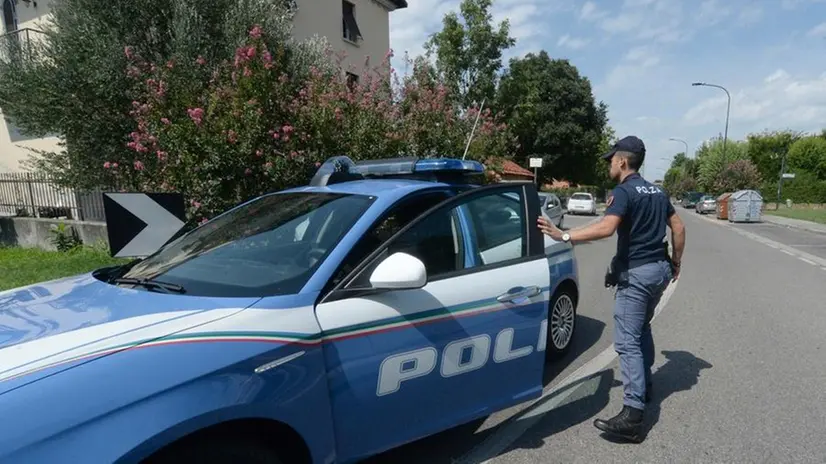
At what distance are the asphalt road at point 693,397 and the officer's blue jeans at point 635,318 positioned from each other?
0.36 meters

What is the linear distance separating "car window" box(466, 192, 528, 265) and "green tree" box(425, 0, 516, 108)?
18.6m

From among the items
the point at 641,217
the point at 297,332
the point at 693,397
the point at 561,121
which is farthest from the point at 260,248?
the point at 561,121

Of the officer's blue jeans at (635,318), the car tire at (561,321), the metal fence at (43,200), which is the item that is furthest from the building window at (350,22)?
the officer's blue jeans at (635,318)

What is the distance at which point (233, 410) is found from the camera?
1.88 metres

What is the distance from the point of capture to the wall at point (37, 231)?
10453mm

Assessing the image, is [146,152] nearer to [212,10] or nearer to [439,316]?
[212,10]

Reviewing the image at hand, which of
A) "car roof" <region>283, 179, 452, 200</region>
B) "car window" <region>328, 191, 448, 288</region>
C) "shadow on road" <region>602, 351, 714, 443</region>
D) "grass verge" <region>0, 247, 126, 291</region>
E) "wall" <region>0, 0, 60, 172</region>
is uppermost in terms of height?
"wall" <region>0, 0, 60, 172</region>

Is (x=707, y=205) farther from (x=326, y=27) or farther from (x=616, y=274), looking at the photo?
(x=616, y=274)

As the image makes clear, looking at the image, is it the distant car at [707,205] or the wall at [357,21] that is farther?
the distant car at [707,205]

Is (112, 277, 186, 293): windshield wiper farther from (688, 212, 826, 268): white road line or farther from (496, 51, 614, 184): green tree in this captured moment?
(496, 51, 614, 184): green tree

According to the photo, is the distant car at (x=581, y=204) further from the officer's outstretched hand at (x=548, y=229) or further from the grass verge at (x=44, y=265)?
the officer's outstretched hand at (x=548, y=229)

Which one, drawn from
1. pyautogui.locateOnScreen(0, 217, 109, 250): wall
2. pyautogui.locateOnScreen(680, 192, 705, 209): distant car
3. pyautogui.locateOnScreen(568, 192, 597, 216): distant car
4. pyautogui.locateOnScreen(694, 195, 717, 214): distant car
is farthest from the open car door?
pyautogui.locateOnScreen(680, 192, 705, 209): distant car

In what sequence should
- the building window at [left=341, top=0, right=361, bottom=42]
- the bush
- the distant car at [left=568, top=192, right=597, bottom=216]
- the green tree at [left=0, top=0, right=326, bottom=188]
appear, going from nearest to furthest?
1. the green tree at [left=0, top=0, right=326, bottom=188]
2. the building window at [left=341, top=0, right=361, bottom=42]
3. the distant car at [left=568, top=192, right=597, bottom=216]
4. the bush

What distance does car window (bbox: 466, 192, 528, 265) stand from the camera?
3248 millimetres
